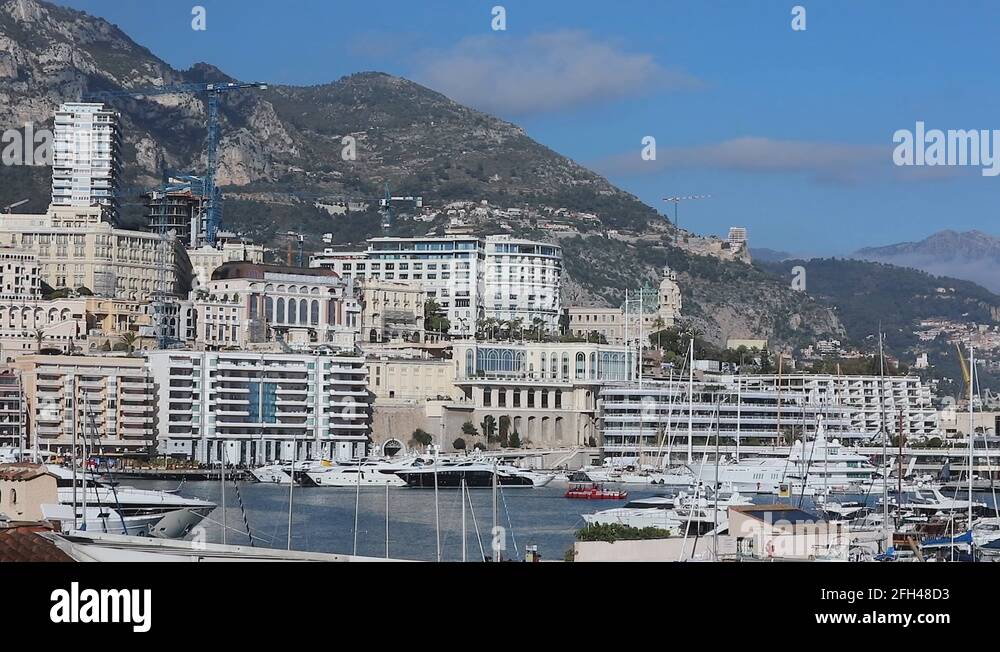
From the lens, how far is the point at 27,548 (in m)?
13.8

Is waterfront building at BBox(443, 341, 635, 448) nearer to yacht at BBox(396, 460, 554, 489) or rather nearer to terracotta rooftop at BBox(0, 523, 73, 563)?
yacht at BBox(396, 460, 554, 489)

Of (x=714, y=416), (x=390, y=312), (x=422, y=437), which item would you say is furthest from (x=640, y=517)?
(x=390, y=312)

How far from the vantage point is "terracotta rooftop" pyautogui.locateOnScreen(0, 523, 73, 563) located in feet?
44.8

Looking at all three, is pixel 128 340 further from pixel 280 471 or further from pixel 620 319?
pixel 620 319

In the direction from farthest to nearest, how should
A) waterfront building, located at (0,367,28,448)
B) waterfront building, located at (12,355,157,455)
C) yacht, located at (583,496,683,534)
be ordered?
1. waterfront building, located at (12,355,157,455)
2. waterfront building, located at (0,367,28,448)
3. yacht, located at (583,496,683,534)

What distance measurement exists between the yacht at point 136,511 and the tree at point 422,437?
1555 inches

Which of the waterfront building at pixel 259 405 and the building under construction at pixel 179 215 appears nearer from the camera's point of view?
the waterfront building at pixel 259 405

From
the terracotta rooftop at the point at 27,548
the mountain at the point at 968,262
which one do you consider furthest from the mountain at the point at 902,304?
the terracotta rooftop at the point at 27,548

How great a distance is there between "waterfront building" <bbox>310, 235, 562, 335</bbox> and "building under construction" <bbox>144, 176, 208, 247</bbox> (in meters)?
7.10

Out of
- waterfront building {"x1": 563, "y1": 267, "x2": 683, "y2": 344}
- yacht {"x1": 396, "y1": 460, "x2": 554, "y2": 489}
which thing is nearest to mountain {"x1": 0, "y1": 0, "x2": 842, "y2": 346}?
waterfront building {"x1": 563, "y1": 267, "x2": 683, "y2": 344}

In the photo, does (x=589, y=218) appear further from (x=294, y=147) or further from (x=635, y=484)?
(x=635, y=484)

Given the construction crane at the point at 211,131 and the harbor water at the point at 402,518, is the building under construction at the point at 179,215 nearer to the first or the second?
the construction crane at the point at 211,131

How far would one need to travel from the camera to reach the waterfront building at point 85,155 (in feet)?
365
